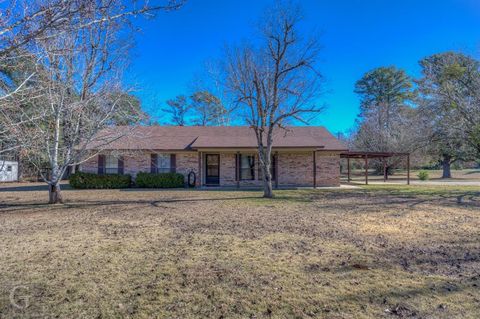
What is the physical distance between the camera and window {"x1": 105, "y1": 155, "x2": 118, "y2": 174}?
18609 millimetres

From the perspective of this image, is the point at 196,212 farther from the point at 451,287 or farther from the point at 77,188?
the point at 77,188

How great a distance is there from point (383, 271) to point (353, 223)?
3.46 metres

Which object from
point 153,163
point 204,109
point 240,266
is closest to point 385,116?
point 204,109

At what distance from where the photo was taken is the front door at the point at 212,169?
19.0 meters

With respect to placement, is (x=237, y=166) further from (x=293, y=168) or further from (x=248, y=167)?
(x=293, y=168)

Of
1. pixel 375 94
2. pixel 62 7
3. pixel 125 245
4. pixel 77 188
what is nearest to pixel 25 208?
pixel 125 245

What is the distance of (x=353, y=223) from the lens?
7.57 m

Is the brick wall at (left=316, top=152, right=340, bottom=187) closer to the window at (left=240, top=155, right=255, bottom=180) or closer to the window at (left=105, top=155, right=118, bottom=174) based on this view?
the window at (left=240, top=155, right=255, bottom=180)

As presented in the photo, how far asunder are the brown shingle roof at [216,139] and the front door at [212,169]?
1.07m

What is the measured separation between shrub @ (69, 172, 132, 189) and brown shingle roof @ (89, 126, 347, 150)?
2.08m

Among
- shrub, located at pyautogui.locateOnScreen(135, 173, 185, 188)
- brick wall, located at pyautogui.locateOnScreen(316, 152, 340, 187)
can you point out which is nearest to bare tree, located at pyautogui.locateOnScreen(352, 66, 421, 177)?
brick wall, located at pyautogui.locateOnScreen(316, 152, 340, 187)

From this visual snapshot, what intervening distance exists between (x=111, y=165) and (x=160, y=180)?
349 cm

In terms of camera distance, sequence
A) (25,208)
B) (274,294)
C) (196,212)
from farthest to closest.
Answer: (25,208), (196,212), (274,294)

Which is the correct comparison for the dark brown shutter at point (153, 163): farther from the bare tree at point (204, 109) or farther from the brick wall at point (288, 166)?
the bare tree at point (204, 109)
